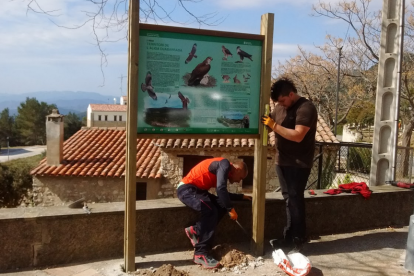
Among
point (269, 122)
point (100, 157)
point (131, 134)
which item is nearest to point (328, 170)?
point (269, 122)

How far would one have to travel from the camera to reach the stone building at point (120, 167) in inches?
619

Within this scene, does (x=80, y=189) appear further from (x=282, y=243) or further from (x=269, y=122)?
(x=269, y=122)

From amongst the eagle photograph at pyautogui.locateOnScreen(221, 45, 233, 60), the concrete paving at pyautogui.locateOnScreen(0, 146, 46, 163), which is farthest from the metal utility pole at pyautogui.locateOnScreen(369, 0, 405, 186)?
the concrete paving at pyautogui.locateOnScreen(0, 146, 46, 163)

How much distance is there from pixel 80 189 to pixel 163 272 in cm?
1445

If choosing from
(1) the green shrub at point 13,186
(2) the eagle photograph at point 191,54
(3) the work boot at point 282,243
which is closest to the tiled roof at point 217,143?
(3) the work boot at point 282,243

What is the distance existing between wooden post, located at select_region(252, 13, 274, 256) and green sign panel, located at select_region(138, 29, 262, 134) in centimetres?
7

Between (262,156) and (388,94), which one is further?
(388,94)

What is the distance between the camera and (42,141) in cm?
8031

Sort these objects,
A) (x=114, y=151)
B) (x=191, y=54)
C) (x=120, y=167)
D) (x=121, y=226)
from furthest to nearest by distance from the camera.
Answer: (x=114, y=151) < (x=120, y=167) < (x=121, y=226) < (x=191, y=54)

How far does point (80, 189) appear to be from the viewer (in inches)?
677

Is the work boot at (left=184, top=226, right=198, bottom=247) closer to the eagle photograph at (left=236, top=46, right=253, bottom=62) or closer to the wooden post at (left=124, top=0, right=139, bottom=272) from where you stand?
the wooden post at (left=124, top=0, right=139, bottom=272)

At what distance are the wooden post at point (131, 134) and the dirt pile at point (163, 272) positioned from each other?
0.36 ft

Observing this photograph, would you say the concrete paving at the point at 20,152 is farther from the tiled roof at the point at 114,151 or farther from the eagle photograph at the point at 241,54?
the eagle photograph at the point at 241,54

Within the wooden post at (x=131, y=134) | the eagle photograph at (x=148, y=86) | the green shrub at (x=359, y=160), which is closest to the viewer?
the wooden post at (x=131, y=134)
